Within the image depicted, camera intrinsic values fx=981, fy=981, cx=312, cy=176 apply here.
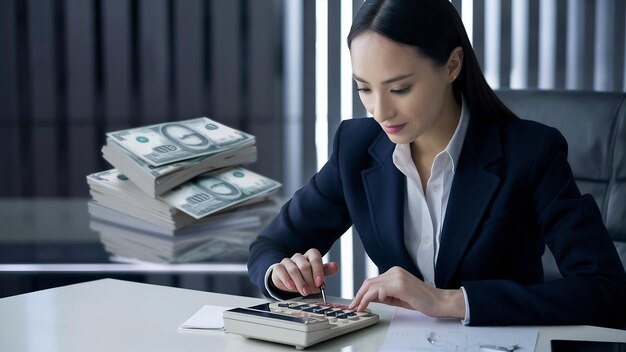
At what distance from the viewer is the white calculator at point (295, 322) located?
48.2 inches

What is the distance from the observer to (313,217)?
1.79 metres

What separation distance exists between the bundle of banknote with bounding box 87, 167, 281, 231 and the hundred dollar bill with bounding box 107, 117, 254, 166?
6 centimetres

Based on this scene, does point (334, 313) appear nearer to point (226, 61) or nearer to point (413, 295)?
point (413, 295)

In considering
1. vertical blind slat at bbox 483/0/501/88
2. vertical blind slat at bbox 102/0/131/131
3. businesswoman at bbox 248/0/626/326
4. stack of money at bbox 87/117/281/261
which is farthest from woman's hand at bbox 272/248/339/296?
vertical blind slat at bbox 102/0/131/131

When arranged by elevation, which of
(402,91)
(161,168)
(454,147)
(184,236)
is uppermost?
(402,91)

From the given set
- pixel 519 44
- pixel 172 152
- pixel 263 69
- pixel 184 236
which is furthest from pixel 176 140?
pixel 519 44

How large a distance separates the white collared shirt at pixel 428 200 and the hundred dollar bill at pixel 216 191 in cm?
53

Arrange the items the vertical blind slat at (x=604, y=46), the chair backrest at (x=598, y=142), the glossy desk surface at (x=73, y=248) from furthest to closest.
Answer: the vertical blind slat at (x=604, y=46) → the chair backrest at (x=598, y=142) → the glossy desk surface at (x=73, y=248)

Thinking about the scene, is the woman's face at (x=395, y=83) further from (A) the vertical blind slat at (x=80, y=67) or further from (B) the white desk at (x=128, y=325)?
(A) the vertical blind slat at (x=80, y=67)

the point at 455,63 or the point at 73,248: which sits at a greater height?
the point at 455,63

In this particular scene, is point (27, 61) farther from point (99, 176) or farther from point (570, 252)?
point (570, 252)

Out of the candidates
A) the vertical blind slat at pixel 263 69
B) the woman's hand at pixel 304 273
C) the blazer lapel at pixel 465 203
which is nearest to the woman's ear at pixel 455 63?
the blazer lapel at pixel 465 203

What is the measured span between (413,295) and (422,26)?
46 cm

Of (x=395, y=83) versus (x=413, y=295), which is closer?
(x=413, y=295)
